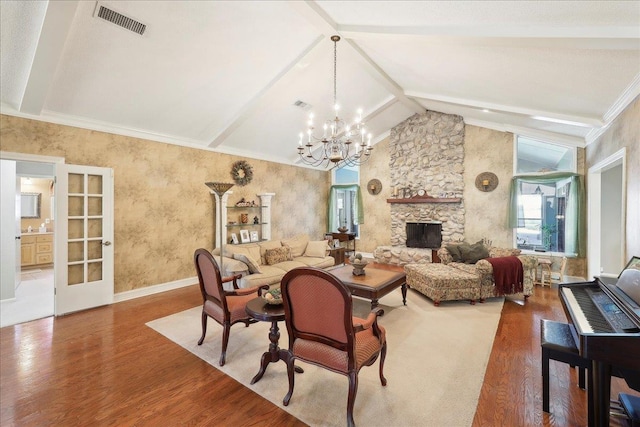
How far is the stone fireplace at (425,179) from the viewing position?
6.82 meters

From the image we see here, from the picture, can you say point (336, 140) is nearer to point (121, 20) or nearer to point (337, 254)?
point (121, 20)

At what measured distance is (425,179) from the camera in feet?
23.8

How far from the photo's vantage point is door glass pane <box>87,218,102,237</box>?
4.28m

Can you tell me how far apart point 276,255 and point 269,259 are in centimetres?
15

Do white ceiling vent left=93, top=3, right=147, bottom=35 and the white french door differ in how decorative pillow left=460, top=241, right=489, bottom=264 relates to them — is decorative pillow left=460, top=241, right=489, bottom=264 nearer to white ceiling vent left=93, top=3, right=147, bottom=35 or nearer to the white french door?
white ceiling vent left=93, top=3, right=147, bottom=35

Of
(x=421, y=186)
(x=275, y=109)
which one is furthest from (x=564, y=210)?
(x=275, y=109)

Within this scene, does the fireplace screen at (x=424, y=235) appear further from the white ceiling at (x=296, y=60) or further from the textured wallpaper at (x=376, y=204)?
the white ceiling at (x=296, y=60)

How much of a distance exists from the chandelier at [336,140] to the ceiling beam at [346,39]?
0.72 feet

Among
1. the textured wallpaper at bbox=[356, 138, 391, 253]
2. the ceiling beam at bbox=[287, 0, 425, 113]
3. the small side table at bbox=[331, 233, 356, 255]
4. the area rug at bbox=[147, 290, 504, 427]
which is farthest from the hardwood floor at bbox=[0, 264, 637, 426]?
the small side table at bbox=[331, 233, 356, 255]

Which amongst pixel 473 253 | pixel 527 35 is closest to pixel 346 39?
pixel 527 35

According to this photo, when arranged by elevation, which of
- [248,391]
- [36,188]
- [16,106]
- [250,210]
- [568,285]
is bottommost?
[248,391]

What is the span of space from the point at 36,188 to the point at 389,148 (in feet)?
32.0

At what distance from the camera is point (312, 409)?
2.10m

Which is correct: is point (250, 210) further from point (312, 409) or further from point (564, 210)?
point (564, 210)
